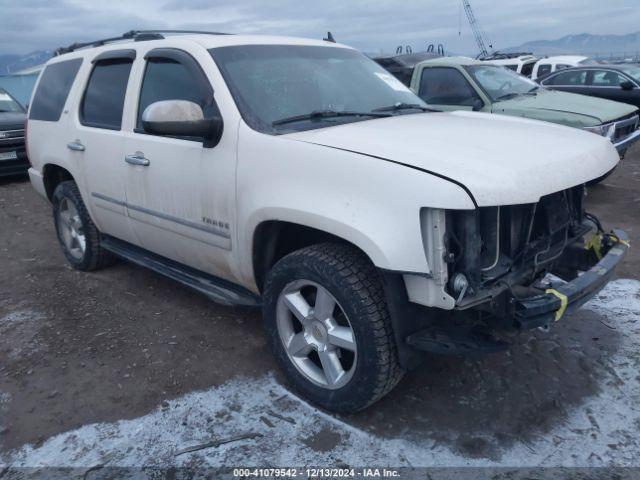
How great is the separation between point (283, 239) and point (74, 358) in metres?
1.66

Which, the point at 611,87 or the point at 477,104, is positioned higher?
the point at 477,104

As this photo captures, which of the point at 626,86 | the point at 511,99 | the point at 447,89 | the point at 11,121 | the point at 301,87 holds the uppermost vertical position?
the point at 301,87

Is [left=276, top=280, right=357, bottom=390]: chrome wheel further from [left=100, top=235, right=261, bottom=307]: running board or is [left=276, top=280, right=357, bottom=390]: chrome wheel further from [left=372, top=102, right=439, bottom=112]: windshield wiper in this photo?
[left=372, top=102, right=439, bottom=112]: windshield wiper

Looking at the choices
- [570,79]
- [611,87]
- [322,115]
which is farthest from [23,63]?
[322,115]

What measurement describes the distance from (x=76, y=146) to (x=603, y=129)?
577 cm

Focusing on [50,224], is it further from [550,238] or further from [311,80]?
[550,238]

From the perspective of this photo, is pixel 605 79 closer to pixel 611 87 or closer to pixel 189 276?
pixel 611 87

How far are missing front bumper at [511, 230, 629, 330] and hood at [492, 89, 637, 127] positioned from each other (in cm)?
391

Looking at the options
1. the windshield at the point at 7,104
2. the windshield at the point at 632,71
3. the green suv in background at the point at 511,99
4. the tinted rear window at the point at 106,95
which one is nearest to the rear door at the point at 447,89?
the green suv in background at the point at 511,99

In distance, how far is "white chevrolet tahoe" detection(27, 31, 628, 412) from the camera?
2.39 m

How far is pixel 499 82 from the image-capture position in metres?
7.87

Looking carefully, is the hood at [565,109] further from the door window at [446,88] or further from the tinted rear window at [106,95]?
the tinted rear window at [106,95]

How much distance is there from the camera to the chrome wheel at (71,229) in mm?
4926

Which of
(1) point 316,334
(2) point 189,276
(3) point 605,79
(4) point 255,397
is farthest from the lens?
(3) point 605,79
